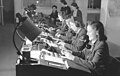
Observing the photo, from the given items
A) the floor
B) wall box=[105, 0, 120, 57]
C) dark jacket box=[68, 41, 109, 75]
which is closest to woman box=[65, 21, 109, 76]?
dark jacket box=[68, 41, 109, 75]

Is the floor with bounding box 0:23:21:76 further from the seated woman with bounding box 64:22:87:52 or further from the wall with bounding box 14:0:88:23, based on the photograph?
the wall with bounding box 14:0:88:23

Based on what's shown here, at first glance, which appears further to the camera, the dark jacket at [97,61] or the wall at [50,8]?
the wall at [50,8]

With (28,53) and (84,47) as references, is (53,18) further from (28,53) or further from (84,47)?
(28,53)

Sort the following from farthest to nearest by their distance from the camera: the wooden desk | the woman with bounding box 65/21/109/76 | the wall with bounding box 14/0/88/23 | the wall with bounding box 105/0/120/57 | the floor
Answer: the wall with bounding box 14/0/88/23 → the wall with bounding box 105/0/120/57 → the floor → the woman with bounding box 65/21/109/76 → the wooden desk

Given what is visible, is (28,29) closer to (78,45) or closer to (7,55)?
(78,45)

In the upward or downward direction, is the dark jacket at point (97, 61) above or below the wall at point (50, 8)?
below

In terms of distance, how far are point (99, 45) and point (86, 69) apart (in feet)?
0.92

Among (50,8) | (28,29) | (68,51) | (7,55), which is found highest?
(50,8)

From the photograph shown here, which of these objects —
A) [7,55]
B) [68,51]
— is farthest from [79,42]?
[7,55]

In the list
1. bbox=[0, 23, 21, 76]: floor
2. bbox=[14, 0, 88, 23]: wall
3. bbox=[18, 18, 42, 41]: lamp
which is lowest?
bbox=[0, 23, 21, 76]: floor

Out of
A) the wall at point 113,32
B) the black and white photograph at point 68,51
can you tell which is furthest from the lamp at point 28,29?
the wall at point 113,32

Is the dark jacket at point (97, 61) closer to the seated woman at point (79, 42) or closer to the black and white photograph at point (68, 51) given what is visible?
the black and white photograph at point (68, 51)

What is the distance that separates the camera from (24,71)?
5.88 ft

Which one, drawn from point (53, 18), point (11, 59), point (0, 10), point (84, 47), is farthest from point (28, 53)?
point (0, 10)
